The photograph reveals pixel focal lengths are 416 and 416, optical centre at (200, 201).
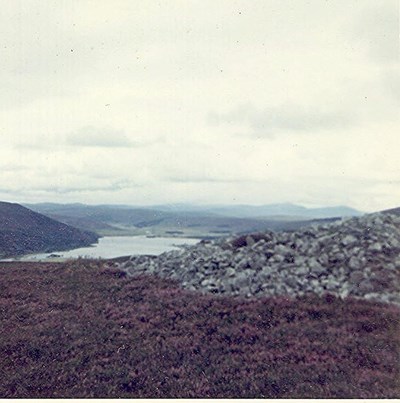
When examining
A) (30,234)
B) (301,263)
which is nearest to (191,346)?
(301,263)

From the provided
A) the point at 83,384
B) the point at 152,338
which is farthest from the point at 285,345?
the point at 83,384

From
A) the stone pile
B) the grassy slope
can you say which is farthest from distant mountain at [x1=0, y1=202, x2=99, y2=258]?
the grassy slope

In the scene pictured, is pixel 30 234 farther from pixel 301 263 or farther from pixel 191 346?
pixel 191 346

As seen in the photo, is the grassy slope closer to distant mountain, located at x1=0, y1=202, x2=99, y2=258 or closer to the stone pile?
the stone pile

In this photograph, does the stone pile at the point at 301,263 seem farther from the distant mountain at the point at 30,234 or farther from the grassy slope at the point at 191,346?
the distant mountain at the point at 30,234

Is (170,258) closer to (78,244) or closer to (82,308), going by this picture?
(82,308)

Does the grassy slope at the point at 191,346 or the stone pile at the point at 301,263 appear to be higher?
the stone pile at the point at 301,263

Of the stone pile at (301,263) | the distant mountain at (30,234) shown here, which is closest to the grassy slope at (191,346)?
the stone pile at (301,263)
